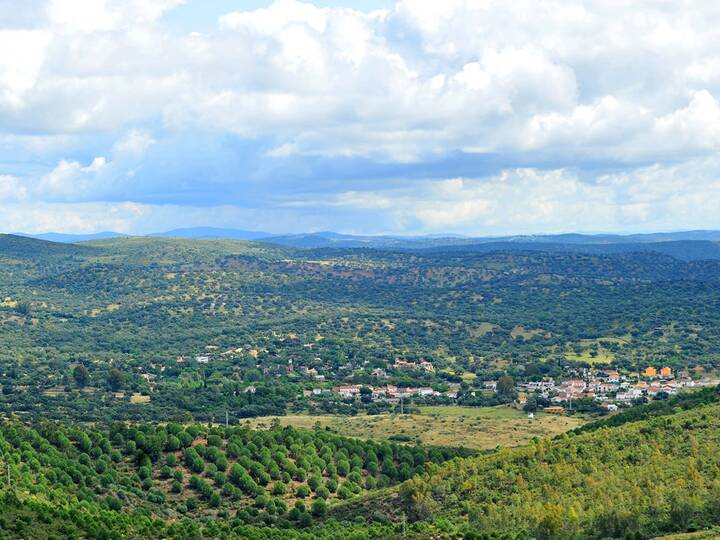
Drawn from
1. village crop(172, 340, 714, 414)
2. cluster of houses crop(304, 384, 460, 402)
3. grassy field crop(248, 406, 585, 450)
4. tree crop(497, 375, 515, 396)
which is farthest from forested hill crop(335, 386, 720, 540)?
cluster of houses crop(304, 384, 460, 402)

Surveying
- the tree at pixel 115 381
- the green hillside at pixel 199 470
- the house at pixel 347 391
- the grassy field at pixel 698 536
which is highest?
the grassy field at pixel 698 536

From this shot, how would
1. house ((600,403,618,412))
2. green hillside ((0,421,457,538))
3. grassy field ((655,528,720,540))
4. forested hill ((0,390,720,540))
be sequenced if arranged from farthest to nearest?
house ((600,403,618,412)), green hillside ((0,421,457,538)), forested hill ((0,390,720,540)), grassy field ((655,528,720,540))

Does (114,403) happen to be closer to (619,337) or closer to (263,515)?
(263,515)

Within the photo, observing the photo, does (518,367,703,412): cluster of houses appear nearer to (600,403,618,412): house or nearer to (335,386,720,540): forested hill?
(600,403,618,412): house

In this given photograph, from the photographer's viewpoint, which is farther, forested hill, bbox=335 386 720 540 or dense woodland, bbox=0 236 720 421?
dense woodland, bbox=0 236 720 421

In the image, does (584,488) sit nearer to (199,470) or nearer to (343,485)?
(343,485)

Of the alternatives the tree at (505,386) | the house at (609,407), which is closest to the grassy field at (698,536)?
the house at (609,407)

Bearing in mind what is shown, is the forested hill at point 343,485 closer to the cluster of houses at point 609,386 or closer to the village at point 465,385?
the village at point 465,385

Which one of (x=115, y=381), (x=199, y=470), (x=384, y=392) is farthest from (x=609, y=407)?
(x=115, y=381)
